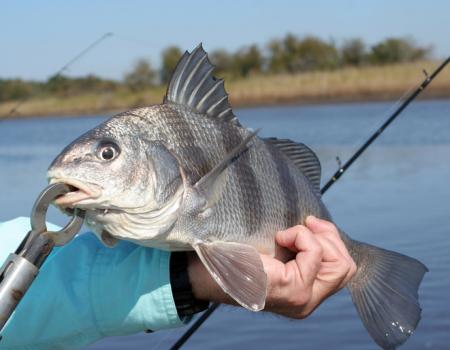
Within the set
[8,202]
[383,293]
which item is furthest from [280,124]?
[383,293]

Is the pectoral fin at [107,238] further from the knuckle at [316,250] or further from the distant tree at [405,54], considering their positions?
the distant tree at [405,54]

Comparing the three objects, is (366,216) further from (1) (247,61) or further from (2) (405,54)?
(1) (247,61)

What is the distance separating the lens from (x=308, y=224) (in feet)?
8.13

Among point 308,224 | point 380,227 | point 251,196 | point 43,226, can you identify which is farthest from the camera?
point 380,227

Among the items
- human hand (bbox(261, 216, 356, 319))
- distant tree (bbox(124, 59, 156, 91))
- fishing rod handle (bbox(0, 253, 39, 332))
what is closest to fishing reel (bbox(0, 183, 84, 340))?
fishing rod handle (bbox(0, 253, 39, 332))

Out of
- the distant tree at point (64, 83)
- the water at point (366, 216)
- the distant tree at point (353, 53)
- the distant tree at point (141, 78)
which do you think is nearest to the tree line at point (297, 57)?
the distant tree at point (353, 53)

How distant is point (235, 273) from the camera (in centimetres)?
212

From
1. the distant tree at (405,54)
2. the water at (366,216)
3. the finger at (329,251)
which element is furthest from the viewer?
the distant tree at (405,54)

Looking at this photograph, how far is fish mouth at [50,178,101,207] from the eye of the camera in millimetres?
1893

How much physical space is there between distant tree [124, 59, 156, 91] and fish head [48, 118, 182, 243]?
1519 centimetres

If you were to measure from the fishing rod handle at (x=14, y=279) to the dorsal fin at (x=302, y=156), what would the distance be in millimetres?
913

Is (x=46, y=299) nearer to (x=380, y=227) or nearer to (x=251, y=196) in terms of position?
(x=251, y=196)

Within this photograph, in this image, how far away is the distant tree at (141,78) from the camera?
18328 millimetres

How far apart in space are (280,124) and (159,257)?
1756 cm
